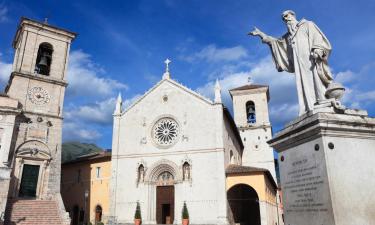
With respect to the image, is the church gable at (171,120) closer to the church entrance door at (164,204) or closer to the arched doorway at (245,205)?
the church entrance door at (164,204)

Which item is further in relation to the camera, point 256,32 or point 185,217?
point 185,217

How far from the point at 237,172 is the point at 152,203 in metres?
7.75

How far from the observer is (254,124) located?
3744cm

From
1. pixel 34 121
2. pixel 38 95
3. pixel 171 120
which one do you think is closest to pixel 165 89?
pixel 171 120

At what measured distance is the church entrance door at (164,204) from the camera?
997 inches

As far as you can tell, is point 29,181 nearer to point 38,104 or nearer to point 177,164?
point 38,104

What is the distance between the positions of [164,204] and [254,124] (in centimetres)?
1690

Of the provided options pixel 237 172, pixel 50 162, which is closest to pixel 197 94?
pixel 237 172

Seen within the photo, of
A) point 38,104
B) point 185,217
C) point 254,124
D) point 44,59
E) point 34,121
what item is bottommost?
point 185,217

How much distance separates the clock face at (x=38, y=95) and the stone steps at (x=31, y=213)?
26.4ft

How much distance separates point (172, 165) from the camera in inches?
1013

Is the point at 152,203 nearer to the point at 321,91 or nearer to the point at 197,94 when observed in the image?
the point at 197,94

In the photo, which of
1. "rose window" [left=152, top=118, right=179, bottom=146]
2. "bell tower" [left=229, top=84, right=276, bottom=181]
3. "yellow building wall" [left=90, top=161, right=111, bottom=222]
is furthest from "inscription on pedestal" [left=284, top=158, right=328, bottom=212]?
"bell tower" [left=229, top=84, right=276, bottom=181]

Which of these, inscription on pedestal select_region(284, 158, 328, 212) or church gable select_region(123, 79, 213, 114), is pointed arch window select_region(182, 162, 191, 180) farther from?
inscription on pedestal select_region(284, 158, 328, 212)
